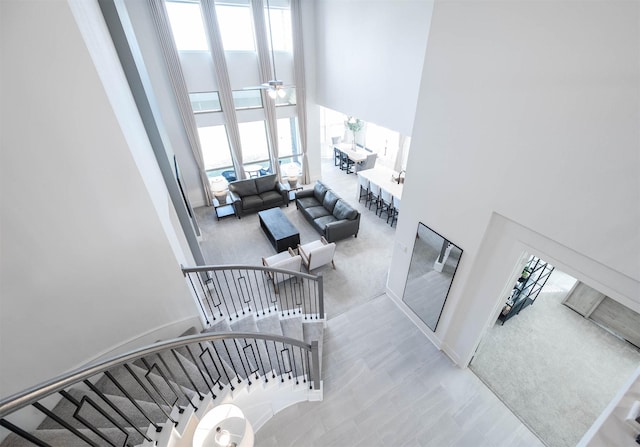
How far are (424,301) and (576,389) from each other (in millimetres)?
2258

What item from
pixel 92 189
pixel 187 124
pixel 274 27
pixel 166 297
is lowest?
pixel 166 297

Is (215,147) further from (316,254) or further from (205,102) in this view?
(316,254)

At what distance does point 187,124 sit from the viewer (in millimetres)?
7039

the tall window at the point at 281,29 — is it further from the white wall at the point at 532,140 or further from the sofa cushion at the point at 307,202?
the white wall at the point at 532,140

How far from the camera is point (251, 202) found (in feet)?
24.9

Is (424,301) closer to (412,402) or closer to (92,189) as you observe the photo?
(412,402)

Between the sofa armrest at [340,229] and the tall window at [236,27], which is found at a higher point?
the tall window at [236,27]

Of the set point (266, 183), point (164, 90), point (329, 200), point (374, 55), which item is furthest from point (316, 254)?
point (164, 90)

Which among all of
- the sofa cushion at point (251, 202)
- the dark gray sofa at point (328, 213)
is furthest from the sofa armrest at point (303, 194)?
the sofa cushion at point (251, 202)

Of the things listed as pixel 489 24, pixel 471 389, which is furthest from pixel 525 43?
pixel 471 389

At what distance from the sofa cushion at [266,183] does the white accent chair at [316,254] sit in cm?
311

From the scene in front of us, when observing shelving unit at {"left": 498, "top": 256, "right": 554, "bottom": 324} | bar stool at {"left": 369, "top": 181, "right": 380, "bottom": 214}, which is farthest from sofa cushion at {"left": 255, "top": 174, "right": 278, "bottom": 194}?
shelving unit at {"left": 498, "top": 256, "right": 554, "bottom": 324}

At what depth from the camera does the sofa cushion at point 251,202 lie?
7531mm

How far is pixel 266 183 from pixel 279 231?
7.97ft
